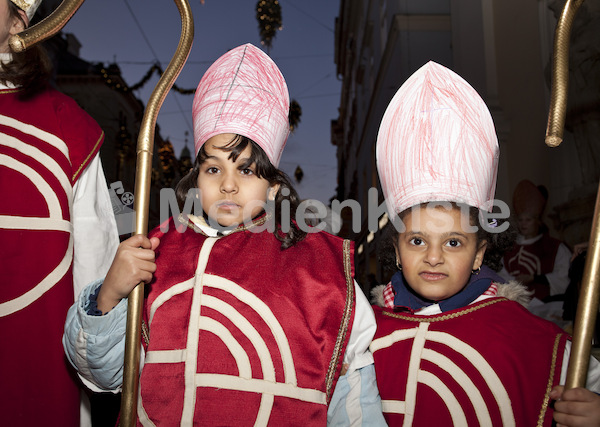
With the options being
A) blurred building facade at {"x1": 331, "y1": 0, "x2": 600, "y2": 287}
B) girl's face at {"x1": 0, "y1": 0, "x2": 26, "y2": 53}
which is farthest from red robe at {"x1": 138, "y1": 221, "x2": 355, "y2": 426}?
girl's face at {"x1": 0, "y1": 0, "x2": 26, "y2": 53}

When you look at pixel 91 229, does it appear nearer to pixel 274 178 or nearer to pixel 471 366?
pixel 274 178

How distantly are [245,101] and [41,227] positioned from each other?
84 cm

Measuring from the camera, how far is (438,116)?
1.87 m

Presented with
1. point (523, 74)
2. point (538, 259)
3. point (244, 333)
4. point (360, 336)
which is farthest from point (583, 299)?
point (523, 74)

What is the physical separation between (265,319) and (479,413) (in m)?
0.75

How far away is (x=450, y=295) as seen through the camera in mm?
1777

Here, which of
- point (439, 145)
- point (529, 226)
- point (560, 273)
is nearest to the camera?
point (439, 145)

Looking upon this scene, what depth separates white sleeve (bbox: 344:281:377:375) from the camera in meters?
1.71

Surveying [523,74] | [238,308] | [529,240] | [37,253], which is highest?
[523,74]

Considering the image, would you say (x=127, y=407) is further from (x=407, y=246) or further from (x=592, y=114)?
(x=592, y=114)

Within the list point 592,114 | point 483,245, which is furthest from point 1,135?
point 592,114

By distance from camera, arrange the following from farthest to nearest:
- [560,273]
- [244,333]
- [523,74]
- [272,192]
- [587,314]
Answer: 1. [523,74]
2. [560,273]
3. [272,192]
4. [244,333]
5. [587,314]

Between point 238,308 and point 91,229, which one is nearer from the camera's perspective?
point 238,308

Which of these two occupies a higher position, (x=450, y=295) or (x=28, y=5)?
(x=28, y=5)
